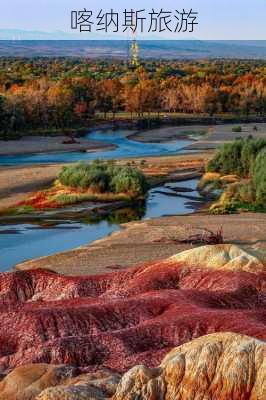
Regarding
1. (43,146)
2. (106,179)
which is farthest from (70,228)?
(43,146)

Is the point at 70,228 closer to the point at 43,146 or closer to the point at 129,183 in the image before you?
the point at 129,183

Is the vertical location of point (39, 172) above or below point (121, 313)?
below

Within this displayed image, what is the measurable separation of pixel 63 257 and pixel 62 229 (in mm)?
9044

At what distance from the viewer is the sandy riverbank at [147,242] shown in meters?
33.0

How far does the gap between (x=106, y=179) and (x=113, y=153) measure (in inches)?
1019

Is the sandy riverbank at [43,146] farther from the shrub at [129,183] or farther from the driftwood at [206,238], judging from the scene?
the driftwood at [206,238]

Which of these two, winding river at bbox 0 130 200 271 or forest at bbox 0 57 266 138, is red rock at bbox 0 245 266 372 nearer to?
winding river at bbox 0 130 200 271

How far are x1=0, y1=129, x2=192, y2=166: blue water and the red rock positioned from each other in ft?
171

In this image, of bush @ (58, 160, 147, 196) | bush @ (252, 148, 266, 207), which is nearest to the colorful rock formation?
bush @ (252, 148, 266, 207)

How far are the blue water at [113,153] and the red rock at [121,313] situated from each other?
52.2 m

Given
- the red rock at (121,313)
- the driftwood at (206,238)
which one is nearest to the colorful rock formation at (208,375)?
the red rock at (121,313)

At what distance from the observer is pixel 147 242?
38.0m

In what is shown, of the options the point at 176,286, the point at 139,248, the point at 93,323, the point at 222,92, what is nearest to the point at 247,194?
the point at 139,248

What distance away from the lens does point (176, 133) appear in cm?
9812
